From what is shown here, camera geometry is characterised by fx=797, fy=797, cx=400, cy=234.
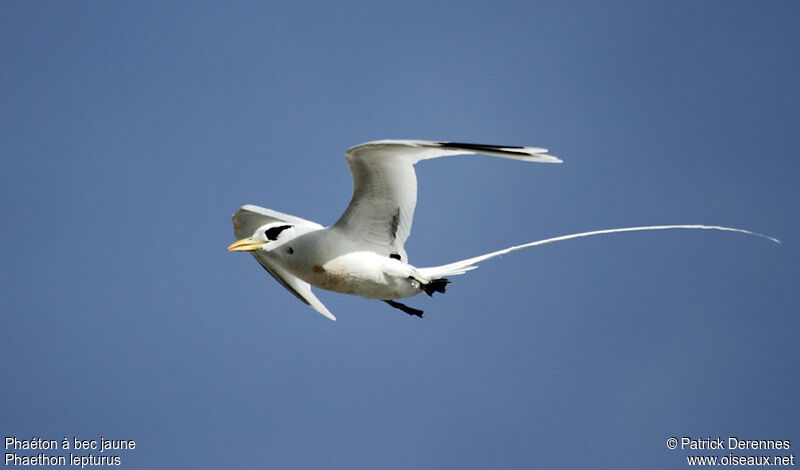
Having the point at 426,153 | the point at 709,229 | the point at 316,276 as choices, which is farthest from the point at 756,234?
the point at 316,276

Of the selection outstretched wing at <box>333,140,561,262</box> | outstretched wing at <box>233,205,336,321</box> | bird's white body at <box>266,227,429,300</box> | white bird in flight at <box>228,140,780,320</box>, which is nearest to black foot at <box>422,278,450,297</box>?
white bird in flight at <box>228,140,780,320</box>

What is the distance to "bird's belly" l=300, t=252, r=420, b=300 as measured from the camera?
1124 centimetres

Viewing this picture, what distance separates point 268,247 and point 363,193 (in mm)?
1704

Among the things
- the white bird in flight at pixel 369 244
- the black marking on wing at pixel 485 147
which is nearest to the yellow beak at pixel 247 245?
the white bird in flight at pixel 369 244

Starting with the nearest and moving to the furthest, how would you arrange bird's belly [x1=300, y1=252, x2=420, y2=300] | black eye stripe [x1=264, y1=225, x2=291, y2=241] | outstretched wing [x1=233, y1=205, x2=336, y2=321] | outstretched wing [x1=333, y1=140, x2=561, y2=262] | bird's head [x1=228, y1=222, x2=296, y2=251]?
outstretched wing [x1=333, y1=140, x2=561, y2=262], bird's belly [x1=300, y1=252, x2=420, y2=300], bird's head [x1=228, y1=222, x2=296, y2=251], black eye stripe [x1=264, y1=225, x2=291, y2=241], outstretched wing [x1=233, y1=205, x2=336, y2=321]

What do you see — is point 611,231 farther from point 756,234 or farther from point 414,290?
point 414,290

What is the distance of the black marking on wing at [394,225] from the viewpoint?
11406 millimetres

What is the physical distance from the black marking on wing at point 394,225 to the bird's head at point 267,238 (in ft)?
4.65

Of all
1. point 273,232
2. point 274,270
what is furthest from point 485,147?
point 274,270

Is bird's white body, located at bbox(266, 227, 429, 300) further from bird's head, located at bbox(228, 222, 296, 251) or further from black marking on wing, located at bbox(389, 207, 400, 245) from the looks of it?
black marking on wing, located at bbox(389, 207, 400, 245)

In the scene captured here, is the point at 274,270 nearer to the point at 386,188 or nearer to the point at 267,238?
the point at 267,238

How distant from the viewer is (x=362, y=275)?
1127 cm

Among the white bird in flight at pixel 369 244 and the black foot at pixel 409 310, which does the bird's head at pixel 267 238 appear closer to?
the white bird in flight at pixel 369 244

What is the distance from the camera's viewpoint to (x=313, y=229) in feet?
38.6
